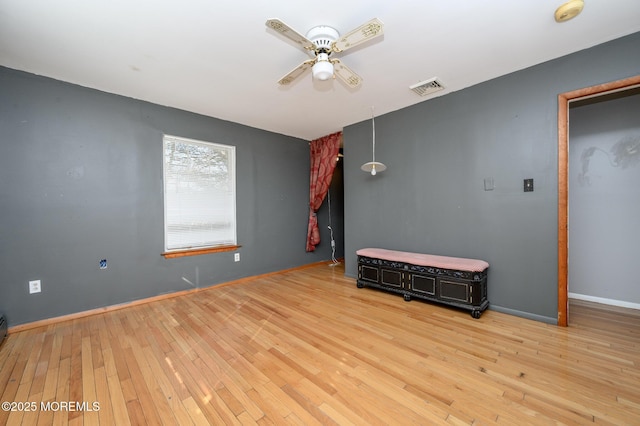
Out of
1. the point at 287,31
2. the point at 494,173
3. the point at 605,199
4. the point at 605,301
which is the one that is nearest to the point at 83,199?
the point at 287,31

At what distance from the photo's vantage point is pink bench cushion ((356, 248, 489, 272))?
109 inches

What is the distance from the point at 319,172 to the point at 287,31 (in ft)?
11.0

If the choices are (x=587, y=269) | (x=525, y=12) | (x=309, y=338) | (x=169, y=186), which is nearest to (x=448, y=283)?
(x=309, y=338)

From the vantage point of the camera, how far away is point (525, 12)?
1878 millimetres

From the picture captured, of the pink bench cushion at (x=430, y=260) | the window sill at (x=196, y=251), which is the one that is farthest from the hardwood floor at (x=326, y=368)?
the window sill at (x=196, y=251)

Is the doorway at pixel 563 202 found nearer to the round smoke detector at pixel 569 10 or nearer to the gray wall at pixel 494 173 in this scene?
the gray wall at pixel 494 173

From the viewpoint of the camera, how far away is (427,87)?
2994 millimetres

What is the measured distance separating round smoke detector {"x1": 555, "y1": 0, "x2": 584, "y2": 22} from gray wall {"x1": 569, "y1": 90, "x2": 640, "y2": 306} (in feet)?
5.87

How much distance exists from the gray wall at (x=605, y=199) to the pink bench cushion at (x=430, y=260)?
59.5 inches

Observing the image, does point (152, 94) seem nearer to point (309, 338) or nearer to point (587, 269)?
point (309, 338)

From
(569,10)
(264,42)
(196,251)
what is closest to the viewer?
(569,10)

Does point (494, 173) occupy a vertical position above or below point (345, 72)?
below

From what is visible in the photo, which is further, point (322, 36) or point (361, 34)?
point (322, 36)

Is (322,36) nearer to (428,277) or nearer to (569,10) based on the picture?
(569,10)
